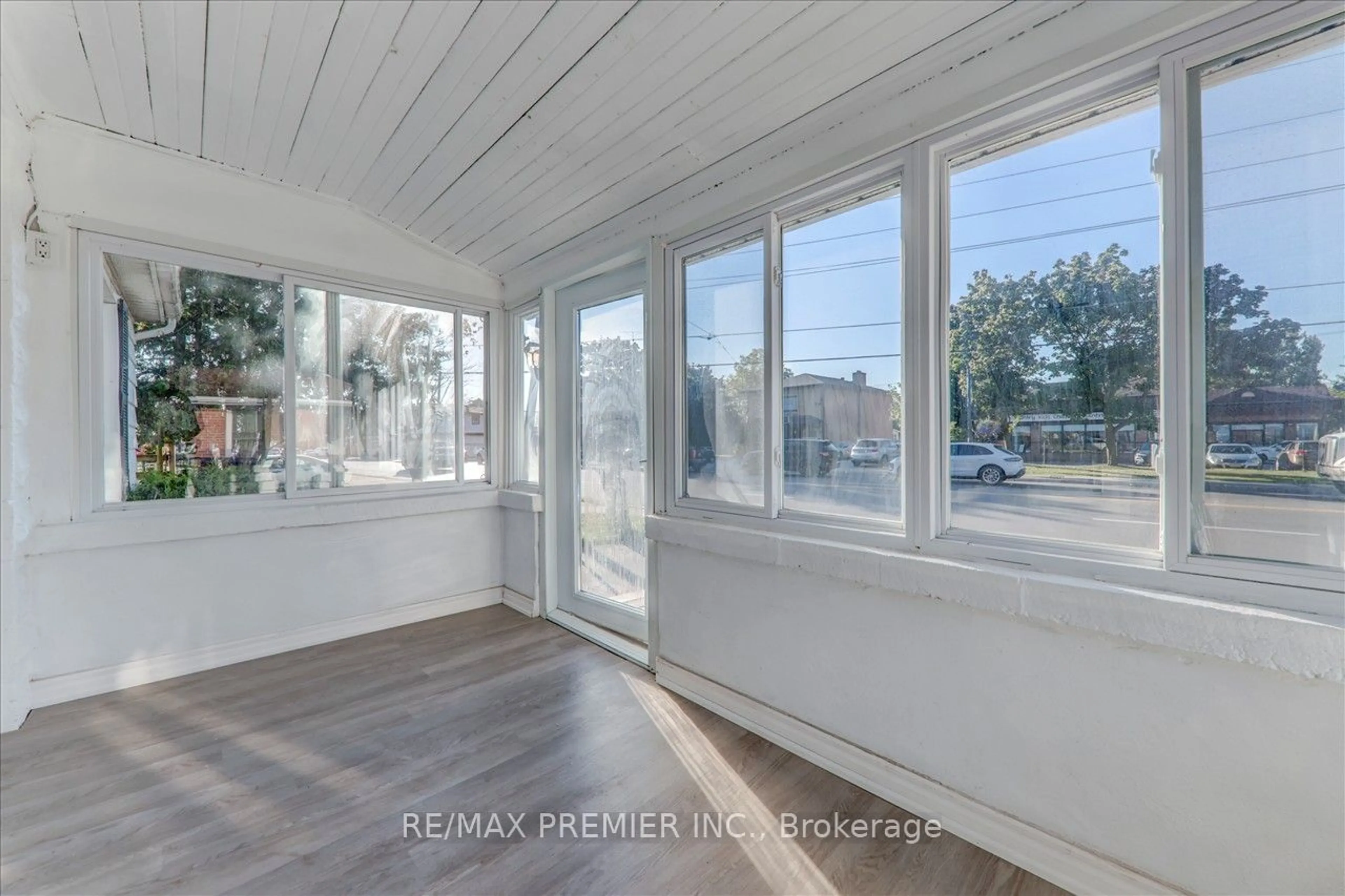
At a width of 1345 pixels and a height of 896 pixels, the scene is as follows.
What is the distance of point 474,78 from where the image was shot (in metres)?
2.07

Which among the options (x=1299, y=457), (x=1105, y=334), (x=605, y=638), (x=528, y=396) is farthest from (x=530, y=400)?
(x=1299, y=457)

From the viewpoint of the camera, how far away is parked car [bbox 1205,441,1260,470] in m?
1.33

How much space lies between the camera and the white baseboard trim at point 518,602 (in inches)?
148

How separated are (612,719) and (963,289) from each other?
2157mm

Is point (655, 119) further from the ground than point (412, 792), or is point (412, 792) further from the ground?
point (655, 119)

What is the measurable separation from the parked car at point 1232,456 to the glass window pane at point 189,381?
402 cm

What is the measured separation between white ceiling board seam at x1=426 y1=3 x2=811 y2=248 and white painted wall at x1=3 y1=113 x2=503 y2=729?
3.74 feet

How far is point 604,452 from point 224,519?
2041 mm

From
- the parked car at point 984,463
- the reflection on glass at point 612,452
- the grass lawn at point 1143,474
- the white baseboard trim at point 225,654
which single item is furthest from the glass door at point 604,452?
the grass lawn at point 1143,474

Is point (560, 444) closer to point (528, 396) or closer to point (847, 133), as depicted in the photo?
point (528, 396)

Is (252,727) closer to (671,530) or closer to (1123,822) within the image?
(671,530)

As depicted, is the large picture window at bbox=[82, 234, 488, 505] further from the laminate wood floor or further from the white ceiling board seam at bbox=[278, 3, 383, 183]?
the laminate wood floor

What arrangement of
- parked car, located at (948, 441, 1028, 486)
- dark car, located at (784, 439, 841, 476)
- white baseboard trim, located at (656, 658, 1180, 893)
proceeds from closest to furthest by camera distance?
white baseboard trim, located at (656, 658, 1180, 893), parked car, located at (948, 441, 1028, 486), dark car, located at (784, 439, 841, 476)

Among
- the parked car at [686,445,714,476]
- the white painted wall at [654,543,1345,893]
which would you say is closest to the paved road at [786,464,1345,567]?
the white painted wall at [654,543,1345,893]
